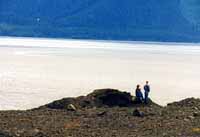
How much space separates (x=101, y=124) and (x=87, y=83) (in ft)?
219

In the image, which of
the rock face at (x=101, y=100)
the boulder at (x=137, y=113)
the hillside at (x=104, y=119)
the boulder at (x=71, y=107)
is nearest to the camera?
the hillside at (x=104, y=119)

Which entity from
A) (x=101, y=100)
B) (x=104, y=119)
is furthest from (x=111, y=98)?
(x=104, y=119)

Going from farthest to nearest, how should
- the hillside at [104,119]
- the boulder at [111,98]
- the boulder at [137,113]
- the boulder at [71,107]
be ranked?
the boulder at [111,98] < the boulder at [71,107] < the boulder at [137,113] < the hillside at [104,119]

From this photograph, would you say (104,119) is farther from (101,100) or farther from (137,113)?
(101,100)

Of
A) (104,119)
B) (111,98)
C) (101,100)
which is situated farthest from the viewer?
(111,98)

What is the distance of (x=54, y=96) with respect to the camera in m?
80.8

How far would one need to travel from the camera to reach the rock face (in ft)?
157

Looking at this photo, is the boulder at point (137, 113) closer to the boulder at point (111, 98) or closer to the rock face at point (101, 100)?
the rock face at point (101, 100)

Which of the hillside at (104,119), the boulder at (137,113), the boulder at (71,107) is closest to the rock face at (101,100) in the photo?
the hillside at (104,119)

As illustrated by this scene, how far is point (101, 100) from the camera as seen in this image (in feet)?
162

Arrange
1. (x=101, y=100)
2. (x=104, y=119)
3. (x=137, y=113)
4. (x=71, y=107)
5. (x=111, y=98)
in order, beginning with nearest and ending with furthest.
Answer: (x=104, y=119) → (x=137, y=113) → (x=71, y=107) → (x=101, y=100) → (x=111, y=98)

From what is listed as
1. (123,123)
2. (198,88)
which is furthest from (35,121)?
(198,88)

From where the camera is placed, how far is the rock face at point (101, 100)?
4772cm

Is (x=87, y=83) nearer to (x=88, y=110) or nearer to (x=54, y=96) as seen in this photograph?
(x=54, y=96)
